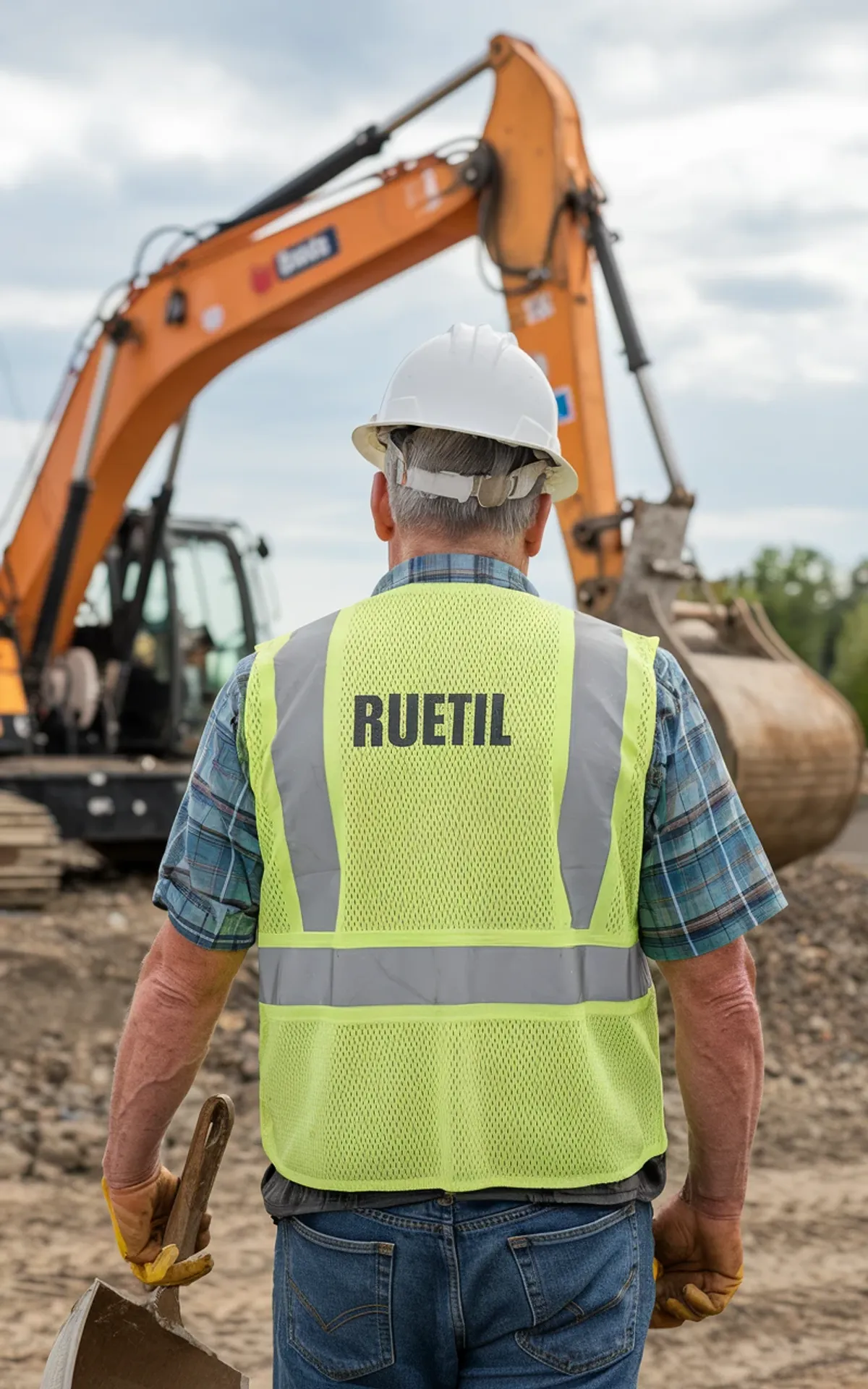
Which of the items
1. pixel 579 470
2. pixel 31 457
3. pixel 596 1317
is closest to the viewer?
pixel 596 1317

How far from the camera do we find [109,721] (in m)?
11.4

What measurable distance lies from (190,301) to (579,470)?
377 centimetres

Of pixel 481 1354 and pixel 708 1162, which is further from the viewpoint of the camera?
pixel 708 1162

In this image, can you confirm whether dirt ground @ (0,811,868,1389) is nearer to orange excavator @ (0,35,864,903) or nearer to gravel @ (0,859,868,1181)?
gravel @ (0,859,868,1181)

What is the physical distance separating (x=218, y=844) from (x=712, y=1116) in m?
0.68

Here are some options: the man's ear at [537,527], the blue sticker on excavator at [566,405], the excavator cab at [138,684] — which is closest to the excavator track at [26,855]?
the excavator cab at [138,684]

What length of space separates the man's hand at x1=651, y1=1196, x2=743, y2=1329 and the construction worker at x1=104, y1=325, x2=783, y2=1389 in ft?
0.36

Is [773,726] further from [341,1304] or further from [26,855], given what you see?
[26,855]

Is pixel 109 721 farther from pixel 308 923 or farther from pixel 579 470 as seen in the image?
pixel 308 923

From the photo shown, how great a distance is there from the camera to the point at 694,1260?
196 cm

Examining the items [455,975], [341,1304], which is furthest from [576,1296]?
[455,975]

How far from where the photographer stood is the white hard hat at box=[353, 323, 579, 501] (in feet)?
6.11

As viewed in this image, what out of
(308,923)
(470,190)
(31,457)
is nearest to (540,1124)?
(308,923)

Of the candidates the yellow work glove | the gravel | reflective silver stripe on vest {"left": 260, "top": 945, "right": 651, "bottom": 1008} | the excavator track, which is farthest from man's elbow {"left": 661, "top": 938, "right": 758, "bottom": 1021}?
the excavator track
